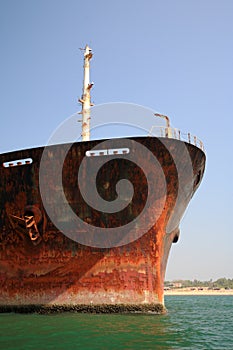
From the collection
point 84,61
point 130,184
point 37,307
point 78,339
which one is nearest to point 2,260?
point 37,307

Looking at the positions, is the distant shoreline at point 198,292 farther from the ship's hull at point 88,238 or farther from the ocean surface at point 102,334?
the ocean surface at point 102,334

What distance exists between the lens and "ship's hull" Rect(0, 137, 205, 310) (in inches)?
424

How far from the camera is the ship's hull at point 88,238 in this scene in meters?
10.8

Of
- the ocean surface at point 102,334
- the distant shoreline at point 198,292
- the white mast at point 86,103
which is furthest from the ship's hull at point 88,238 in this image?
the distant shoreline at point 198,292

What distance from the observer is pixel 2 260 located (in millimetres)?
12023

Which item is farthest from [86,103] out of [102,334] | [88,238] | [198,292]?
[198,292]

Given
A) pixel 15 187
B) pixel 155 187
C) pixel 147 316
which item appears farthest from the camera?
pixel 15 187

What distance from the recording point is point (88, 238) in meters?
11.0

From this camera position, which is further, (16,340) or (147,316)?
(147,316)

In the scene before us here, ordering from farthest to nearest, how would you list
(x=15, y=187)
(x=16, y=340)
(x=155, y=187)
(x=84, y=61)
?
(x=84, y=61), (x=15, y=187), (x=155, y=187), (x=16, y=340)

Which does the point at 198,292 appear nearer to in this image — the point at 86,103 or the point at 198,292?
the point at 198,292

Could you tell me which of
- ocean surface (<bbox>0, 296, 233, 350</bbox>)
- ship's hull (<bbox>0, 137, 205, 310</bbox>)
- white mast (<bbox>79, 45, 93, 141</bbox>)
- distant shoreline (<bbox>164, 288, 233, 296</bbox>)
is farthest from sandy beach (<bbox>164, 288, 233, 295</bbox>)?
ocean surface (<bbox>0, 296, 233, 350</bbox>)

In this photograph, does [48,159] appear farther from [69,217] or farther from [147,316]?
[147,316]

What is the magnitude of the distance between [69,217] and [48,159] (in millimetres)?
1709
